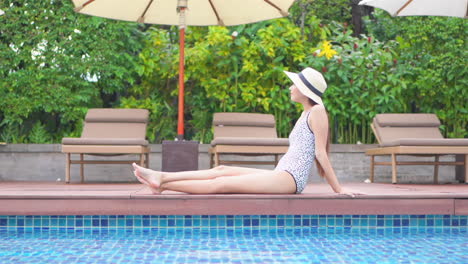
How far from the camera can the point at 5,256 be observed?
12.1 feet

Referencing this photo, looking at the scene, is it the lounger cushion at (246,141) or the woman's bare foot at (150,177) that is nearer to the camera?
the woman's bare foot at (150,177)

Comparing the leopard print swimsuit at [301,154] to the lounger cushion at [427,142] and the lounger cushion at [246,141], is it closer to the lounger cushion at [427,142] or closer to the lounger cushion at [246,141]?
the lounger cushion at [246,141]

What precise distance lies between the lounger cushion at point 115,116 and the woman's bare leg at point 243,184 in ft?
11.4

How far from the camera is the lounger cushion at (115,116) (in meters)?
7.95

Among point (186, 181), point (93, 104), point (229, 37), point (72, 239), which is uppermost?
point (229, 37)

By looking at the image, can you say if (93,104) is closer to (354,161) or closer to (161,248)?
(354,161)

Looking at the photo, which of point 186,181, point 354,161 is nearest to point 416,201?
point 186,181

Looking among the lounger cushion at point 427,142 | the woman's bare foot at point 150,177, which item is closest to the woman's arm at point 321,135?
the woman's bare foot at point 150,177

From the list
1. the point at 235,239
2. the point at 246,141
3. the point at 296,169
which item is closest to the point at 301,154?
the point at 296,169

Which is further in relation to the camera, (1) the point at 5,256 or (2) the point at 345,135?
(2) the point at 345,135

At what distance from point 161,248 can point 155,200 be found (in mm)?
704

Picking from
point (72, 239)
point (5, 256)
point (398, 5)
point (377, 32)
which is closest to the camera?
point (5, 256)

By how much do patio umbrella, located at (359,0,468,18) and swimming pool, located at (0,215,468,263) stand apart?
9.86 ft

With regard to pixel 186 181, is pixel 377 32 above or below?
above
